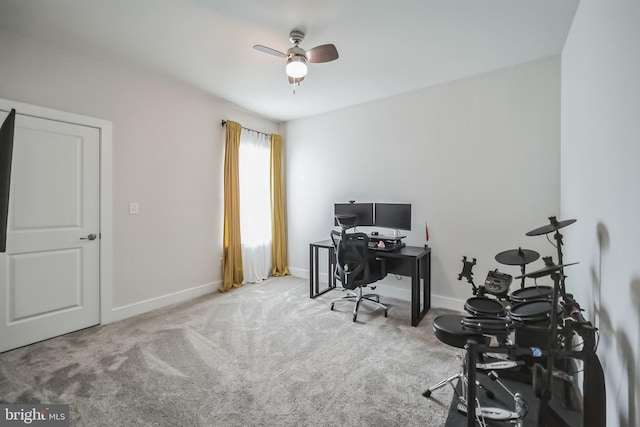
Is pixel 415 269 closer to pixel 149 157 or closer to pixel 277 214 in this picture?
pixel 277 214

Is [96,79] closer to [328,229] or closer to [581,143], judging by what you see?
[328,229]

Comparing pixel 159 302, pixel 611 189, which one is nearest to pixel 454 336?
pixel 611 189

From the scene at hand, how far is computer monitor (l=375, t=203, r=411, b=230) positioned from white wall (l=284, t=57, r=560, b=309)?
0.21 m

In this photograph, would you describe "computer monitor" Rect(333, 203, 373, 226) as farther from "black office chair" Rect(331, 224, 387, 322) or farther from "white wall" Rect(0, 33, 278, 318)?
"white wall" Rect(0, 33, 278, 318)

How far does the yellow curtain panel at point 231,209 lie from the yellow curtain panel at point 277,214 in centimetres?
70

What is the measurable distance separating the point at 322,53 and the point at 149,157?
2.26 m

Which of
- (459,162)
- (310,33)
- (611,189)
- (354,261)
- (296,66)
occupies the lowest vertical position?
(354,261)

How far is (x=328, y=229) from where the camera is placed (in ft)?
14.0

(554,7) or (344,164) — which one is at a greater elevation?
(554,7)

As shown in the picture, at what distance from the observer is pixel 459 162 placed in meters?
3.13

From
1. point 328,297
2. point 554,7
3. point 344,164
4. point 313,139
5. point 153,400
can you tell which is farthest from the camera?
point 313,139

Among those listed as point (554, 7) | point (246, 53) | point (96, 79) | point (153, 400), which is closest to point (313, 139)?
point (246, 53)

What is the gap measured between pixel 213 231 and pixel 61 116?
1945 mm

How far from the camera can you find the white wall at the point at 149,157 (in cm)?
247
